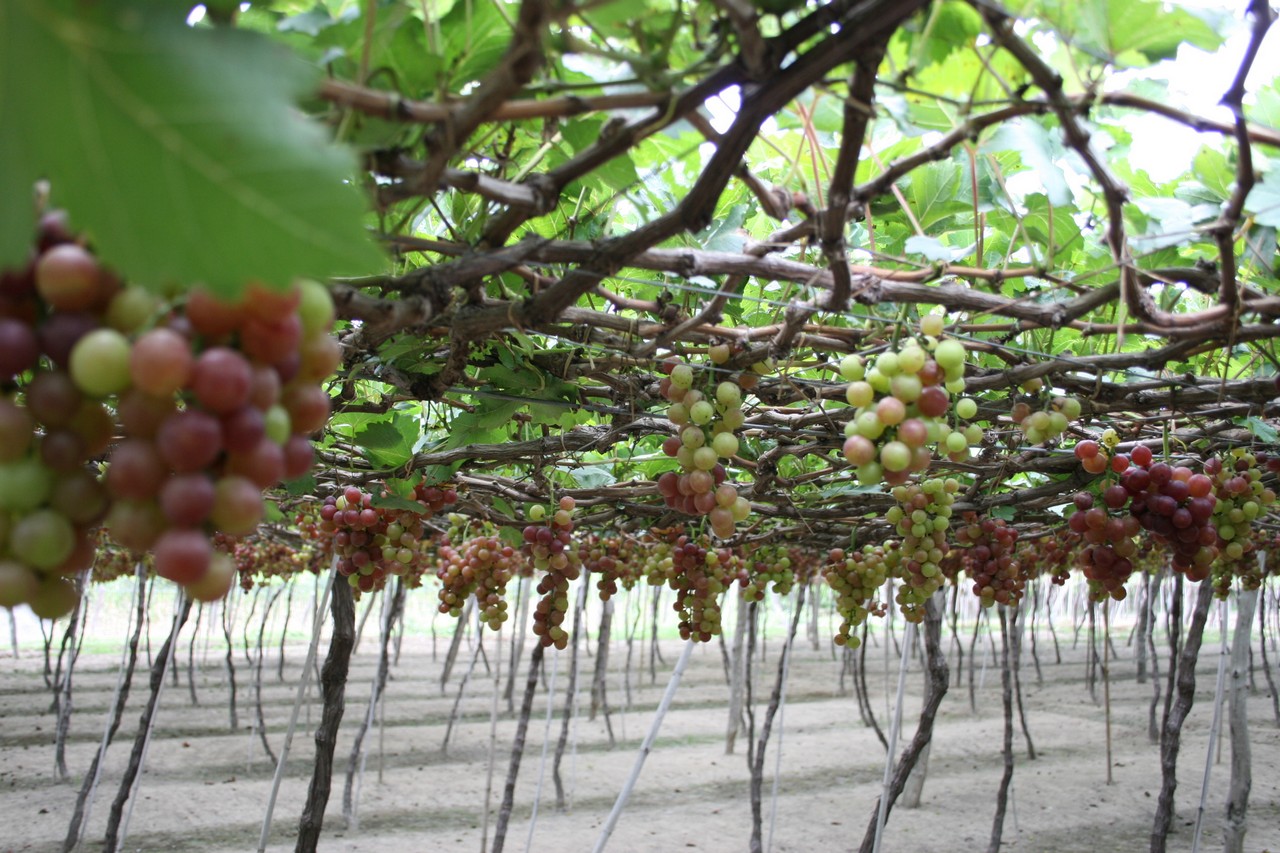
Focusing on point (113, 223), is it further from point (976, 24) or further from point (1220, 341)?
point (1220, 341)

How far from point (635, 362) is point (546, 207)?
0.93 metres

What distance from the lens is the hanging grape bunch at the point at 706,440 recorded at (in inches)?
66.8

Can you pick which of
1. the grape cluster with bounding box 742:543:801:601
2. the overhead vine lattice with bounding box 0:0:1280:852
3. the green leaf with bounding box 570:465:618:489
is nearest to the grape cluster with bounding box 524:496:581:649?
the overhead vine lattice with bounding box 0:0:1280:852

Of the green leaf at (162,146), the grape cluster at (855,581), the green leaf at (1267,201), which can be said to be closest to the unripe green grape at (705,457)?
the green leaf at (1267,201)

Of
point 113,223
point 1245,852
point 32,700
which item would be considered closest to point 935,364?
point 113,223

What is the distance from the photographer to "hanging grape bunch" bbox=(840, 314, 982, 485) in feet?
4.19

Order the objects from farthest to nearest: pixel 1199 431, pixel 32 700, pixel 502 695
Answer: pixel 502 695
pixel 32 700
pixel 1199 431

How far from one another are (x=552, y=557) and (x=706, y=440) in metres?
1.48

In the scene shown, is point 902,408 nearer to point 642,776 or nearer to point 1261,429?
point 1261,429

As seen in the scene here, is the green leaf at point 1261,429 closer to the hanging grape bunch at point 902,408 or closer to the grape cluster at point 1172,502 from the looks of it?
the grape cluster at point 1172,502

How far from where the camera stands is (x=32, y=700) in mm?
10508

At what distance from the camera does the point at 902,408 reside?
130 centimetres

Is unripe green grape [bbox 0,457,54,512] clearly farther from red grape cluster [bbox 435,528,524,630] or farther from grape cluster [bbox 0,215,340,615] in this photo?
red grape cluster [bbox 435,528,524,630]

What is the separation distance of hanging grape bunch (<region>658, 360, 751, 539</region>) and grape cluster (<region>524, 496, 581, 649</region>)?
136 cm
